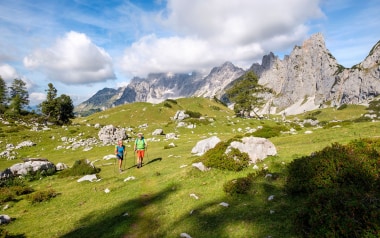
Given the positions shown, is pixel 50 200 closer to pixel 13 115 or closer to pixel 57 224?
pixel 57 224

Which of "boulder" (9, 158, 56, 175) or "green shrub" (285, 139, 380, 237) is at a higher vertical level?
"green shrub" (285, 139, 380, 237)

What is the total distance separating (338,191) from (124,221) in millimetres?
10983

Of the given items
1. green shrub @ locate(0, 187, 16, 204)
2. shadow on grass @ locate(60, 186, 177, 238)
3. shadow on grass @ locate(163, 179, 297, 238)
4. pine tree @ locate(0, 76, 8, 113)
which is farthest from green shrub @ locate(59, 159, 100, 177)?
pine tree @ locate(0, 76, 8, 113)

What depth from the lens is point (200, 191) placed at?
16719 millimetres

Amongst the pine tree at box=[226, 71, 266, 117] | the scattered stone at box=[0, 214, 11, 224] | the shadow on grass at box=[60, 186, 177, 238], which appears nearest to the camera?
the shadow on grass at box=[60, 186, 177, 238]

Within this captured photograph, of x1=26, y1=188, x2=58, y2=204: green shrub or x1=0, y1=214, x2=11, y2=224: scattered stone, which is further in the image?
x1=26, y1=188, x2=58, y2=204: green shrub

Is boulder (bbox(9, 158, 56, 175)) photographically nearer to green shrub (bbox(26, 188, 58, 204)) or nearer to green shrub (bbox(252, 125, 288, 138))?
green shrub (bbox(26, 188, 58, 204))

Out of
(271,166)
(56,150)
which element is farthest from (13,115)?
(271,166)

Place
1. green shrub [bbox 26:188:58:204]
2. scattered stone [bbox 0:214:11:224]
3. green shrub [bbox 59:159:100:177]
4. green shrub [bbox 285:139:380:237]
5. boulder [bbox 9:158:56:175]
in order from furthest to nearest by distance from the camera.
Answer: boulder [bbox 9:158:56:175] < green shrub [bbox 59:159:100:177] < green shrub [bbox 26:188:58:204] < scattered stone [bbox 0:214:11:224] < green shrub [bbox 285:139:380:237]

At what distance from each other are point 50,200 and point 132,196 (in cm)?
719

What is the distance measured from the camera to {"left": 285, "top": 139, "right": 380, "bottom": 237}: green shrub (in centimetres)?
823

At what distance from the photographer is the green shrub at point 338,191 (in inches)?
324

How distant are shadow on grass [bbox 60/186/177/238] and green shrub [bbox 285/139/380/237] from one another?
7.43 m

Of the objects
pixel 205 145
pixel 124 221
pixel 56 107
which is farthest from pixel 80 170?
pixel 56 107
